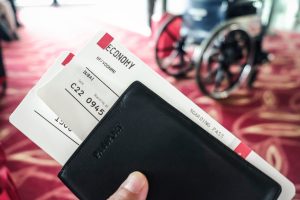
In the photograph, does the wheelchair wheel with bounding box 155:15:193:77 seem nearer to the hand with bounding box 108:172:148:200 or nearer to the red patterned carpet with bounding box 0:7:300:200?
the red patterned carpet with bounding box 0:7:300:200

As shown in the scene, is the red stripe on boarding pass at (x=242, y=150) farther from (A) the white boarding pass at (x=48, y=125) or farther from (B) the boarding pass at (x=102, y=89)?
(A) the white boarding pass at (x=48, y=125)

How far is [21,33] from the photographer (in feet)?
10.6

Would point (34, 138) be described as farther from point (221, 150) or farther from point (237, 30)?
point (237, 30)

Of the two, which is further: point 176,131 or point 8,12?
point 8,12

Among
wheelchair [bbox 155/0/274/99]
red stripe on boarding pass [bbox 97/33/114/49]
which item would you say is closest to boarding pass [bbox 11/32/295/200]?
red stripe on boarding pass [bbox 97/33/114/49]

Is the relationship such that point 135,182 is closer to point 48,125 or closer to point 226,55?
point 48,125

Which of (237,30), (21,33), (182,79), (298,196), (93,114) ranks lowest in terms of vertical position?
(21,33)

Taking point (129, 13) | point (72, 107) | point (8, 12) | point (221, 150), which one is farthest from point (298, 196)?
point (129, 13)

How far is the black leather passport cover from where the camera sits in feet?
1.38

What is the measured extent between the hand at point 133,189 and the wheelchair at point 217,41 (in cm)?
136

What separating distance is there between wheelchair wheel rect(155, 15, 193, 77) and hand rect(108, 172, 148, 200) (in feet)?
5.59

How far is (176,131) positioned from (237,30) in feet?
4.95

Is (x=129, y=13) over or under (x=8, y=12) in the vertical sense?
over

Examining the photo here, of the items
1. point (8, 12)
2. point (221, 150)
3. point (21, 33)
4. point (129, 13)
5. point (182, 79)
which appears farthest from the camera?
point (129, 13)
